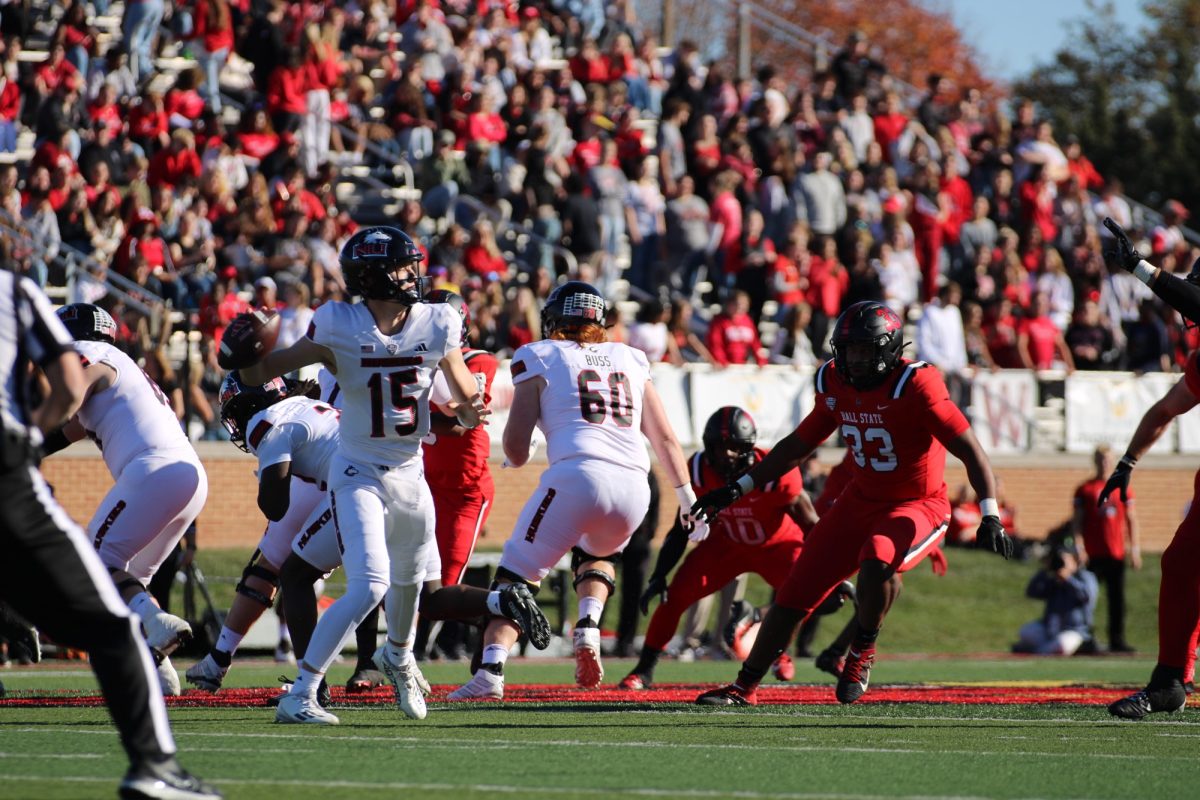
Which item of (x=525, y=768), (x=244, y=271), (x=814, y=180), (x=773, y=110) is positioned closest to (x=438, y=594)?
(x=525, y=768)

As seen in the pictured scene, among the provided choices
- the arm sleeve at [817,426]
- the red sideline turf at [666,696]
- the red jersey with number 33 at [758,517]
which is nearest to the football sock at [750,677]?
the red sideline turf at [666,696]

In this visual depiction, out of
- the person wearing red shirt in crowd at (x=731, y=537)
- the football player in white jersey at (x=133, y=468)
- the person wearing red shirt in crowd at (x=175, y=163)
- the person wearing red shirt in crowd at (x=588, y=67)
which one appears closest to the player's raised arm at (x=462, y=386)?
the football player in white jersey at (x=133, y=468)

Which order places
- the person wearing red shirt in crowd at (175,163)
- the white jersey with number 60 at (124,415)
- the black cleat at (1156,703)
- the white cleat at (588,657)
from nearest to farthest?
the white jersey with number 60 at (124,415), the black cleat at (1156,703), the white cleat at (588,657), the person wearing red shirt in crowd at (175,163)

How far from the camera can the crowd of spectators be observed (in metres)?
17.1

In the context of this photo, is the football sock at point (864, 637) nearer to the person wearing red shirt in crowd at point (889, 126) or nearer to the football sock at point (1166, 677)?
the football sock at point (1166, 677)

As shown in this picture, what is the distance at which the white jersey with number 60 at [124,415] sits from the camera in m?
8.40

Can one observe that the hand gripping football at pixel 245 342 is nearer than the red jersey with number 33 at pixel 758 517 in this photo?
Yes

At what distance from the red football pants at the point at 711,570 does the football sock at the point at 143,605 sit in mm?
3448

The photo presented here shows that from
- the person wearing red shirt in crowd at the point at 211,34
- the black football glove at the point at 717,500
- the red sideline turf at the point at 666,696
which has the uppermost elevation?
the person wearing red shirt in crowd at the point at 211,34

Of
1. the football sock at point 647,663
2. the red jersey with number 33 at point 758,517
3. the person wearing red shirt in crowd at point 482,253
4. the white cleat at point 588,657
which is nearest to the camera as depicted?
the white cleat at point 588,657

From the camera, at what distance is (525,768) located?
6.14 m

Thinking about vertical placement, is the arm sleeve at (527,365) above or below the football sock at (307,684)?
above

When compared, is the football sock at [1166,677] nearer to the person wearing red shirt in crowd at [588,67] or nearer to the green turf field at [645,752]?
the green turf field at [645,752]

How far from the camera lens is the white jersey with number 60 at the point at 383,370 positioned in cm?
740
